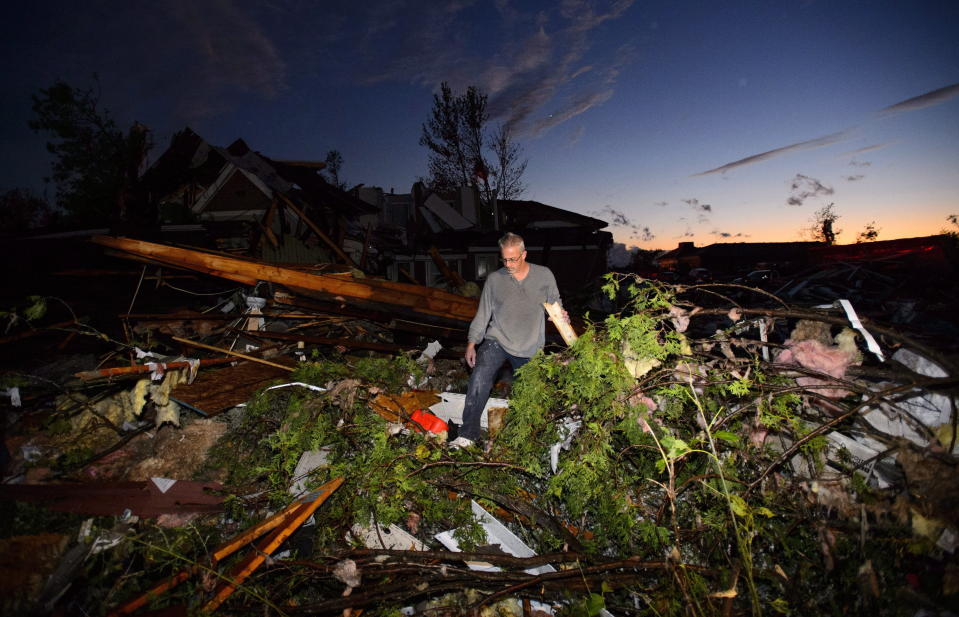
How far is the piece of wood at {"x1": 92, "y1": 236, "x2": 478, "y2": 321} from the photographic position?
4.95 meters

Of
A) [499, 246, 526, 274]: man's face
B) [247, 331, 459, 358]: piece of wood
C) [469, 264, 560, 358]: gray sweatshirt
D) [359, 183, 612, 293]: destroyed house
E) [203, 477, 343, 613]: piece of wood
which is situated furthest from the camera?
[359, 183, 612, 293]: destroyed house

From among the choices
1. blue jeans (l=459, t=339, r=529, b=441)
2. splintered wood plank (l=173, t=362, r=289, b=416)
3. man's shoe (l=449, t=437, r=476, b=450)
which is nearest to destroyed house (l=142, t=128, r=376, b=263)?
splintered wood plank (l=173, t=362, r=289, b=416)

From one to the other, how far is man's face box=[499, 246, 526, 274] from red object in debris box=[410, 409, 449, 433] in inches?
62.0

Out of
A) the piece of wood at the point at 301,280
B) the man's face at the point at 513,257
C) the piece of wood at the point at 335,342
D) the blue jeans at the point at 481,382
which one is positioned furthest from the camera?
the piece of wood at the point at 335,342

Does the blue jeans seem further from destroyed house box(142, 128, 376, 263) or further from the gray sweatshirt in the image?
destroyed house box(142, 128, 376, 263)

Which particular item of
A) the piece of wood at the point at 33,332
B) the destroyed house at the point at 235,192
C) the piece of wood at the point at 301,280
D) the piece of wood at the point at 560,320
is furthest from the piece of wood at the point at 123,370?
the destroyed house at the point at 235,192

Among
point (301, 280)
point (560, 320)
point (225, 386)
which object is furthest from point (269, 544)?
point (301, 280)

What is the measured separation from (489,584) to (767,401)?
174 centimetres

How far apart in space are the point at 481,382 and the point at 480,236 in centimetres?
1814

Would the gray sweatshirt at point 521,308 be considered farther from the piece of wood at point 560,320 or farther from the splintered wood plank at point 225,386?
the splintered wood plank at point 225,386

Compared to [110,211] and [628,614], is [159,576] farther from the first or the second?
[110,211]

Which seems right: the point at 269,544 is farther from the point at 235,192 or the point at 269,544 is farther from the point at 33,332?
the point at 235,192

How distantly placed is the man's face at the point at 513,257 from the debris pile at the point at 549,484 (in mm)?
1180

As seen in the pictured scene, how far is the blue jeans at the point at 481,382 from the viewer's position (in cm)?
335
